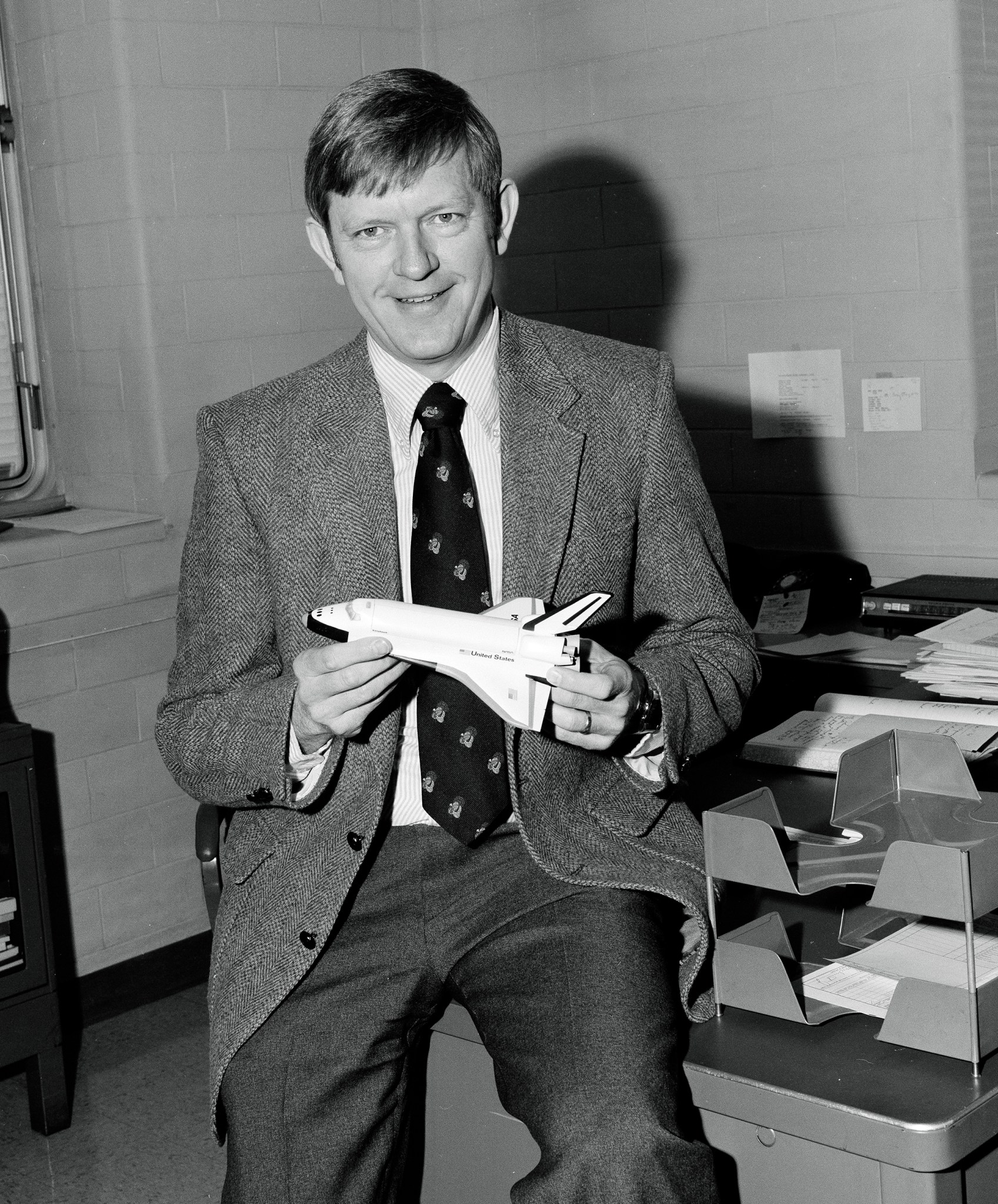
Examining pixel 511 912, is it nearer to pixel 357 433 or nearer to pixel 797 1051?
pixel 797 1051

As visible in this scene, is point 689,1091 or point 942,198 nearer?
point 689,1091

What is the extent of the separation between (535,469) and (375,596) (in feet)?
0.86

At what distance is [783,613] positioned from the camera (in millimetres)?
3180

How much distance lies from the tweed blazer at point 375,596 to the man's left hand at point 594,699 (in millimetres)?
118

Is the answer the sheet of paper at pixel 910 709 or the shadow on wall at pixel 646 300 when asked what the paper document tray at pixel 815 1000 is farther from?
the shadow on wall at pixel 646 300

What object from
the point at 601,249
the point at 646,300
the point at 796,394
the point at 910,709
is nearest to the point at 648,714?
the point at 910,709

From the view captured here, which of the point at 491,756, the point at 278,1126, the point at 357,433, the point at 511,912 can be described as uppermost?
the point at 357,433

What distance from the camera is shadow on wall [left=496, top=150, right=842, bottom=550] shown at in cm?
358

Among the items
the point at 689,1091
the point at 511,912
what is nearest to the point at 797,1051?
the point at 689,1091

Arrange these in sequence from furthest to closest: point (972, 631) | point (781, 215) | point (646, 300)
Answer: point (646, 300), point (781, 215), point (972, 631)

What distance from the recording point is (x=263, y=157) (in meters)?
3.54

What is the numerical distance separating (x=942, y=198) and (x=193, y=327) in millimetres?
1781

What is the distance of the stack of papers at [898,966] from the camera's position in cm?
145

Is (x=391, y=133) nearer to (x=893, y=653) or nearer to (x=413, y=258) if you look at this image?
(x=413, y=258)
